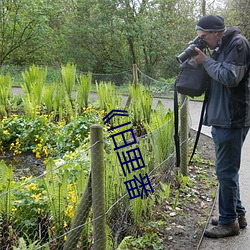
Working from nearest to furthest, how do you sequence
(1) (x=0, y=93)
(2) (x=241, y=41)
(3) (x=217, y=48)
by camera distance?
(2) (x=241, y=41), (3) (x=217, y=48), (1) (x=0, y=93)

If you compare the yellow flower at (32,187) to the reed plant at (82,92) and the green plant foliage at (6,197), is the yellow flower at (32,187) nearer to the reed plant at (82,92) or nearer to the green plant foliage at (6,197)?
the green plant foliage at (6,197)

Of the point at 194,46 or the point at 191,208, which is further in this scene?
the point at 191,208

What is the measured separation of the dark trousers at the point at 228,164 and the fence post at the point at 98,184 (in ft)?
3.80

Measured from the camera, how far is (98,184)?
2.38 m

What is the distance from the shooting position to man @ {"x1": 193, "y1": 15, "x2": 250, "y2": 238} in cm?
282

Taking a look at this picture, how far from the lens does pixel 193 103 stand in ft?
34.5

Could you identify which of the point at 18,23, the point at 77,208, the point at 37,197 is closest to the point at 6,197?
the point at 37,197

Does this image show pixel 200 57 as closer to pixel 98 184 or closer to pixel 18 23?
pixel 98 184

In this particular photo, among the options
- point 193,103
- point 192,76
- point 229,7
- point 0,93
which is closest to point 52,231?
point 192,76

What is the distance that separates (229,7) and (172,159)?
39.4ft

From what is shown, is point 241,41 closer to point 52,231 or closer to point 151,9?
point 52,231

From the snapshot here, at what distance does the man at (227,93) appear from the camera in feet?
9.24

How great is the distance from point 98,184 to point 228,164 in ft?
4.09

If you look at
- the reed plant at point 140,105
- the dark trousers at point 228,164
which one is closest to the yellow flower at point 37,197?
the dark trousers at point 228,164
